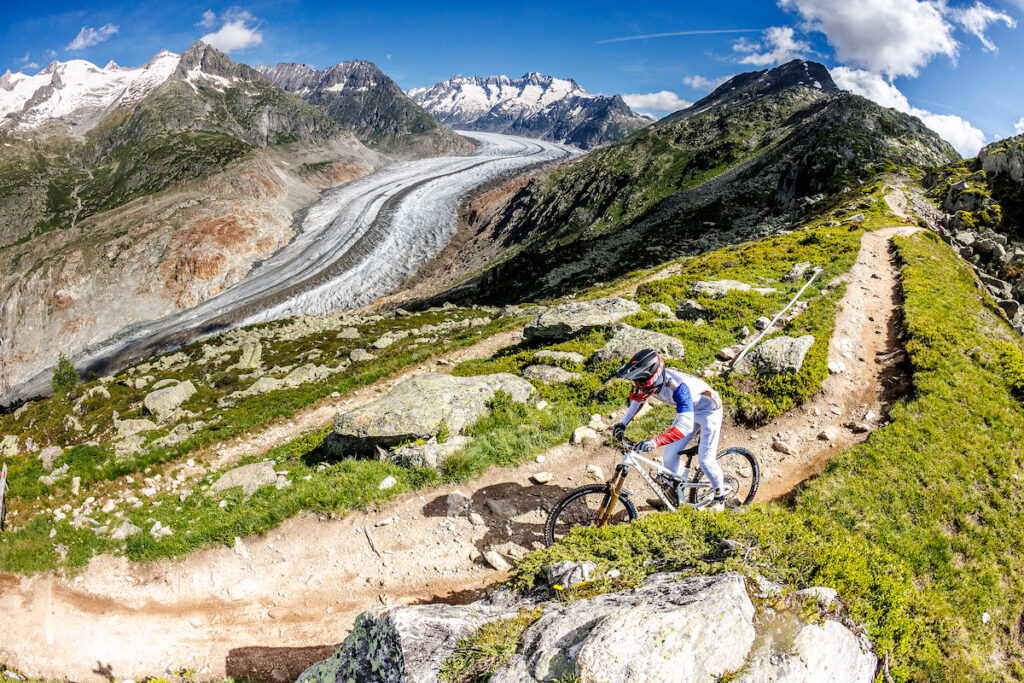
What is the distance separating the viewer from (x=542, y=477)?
1243cm

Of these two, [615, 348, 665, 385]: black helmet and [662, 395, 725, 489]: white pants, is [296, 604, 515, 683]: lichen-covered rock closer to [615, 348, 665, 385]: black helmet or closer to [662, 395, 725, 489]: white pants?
[615, 348, 665, 385]: black helmet

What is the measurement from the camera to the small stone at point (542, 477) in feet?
40.7

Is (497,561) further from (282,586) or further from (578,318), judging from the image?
(578,318)

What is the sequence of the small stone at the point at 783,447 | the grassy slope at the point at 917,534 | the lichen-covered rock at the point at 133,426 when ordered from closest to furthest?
the grassy slope at the point at 917,534 → the small stone at the point at 783,447 → the lichen-covered rock at the point at 133,426

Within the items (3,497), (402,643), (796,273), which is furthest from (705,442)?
(796,273)

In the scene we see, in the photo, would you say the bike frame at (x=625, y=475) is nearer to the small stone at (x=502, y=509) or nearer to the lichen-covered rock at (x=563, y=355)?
the small stone at (x=502, y=509)

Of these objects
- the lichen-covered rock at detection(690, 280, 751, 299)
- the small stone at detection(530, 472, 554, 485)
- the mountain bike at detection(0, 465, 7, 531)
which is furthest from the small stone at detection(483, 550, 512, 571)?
the lichen-covered rock at detection(690, 280, 751, 299)

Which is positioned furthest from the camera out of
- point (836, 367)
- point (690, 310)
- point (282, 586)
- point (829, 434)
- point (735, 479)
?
point (690, 310)

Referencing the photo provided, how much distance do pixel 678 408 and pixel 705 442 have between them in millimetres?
1066

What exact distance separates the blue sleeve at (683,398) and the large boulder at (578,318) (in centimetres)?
1153

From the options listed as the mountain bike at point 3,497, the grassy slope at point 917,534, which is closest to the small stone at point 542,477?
the grassy slope at point 917,534

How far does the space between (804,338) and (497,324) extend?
18.1m

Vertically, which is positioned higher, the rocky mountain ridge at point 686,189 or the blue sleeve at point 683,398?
the rocky mountain ridge at point 686,189

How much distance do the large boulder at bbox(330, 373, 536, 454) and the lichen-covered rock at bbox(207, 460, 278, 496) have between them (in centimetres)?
199
